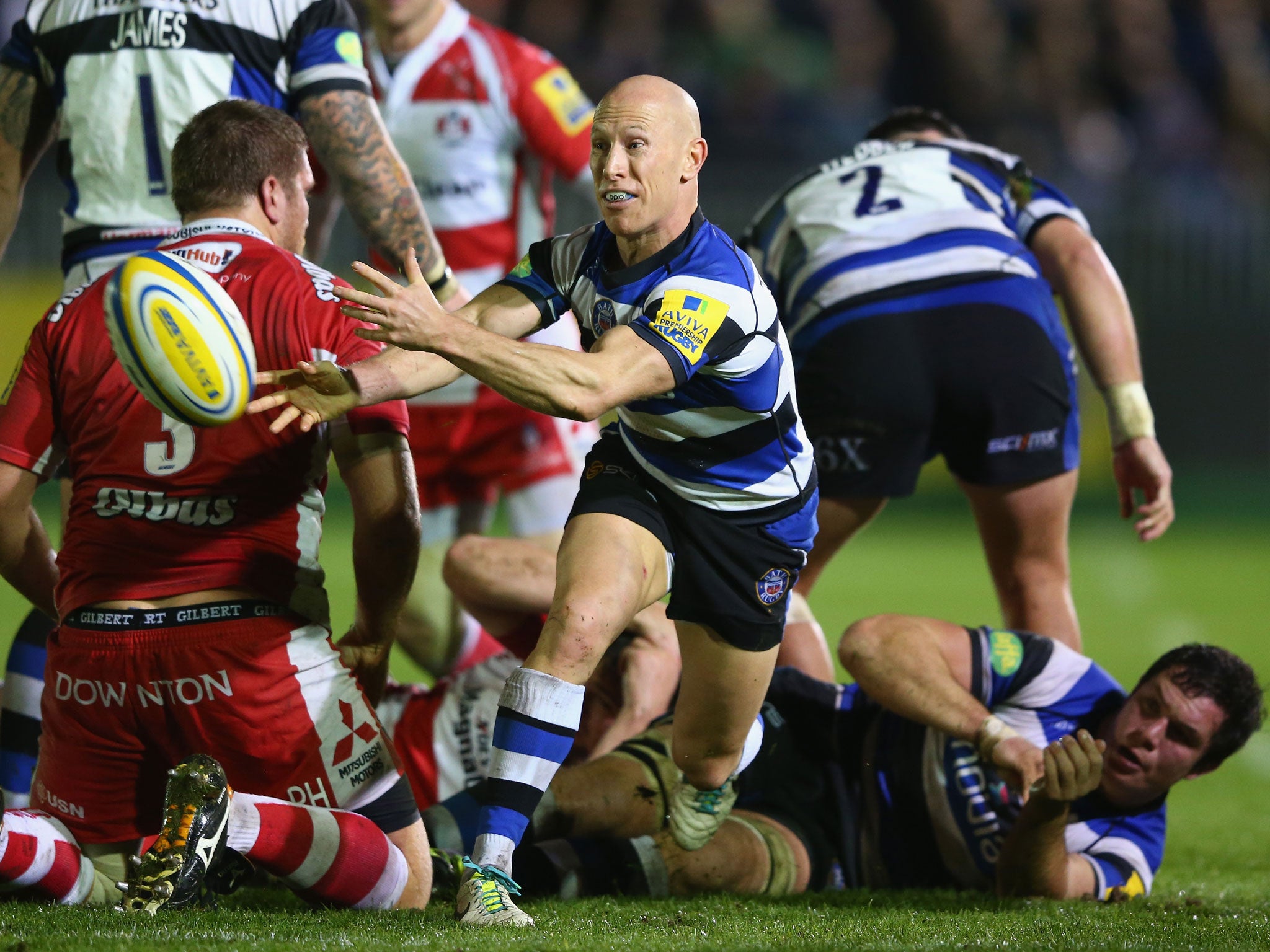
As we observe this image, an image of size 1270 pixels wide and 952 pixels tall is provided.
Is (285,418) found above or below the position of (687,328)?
below

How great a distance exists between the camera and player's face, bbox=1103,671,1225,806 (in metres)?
3.74

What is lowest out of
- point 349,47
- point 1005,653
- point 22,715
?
point 22,715

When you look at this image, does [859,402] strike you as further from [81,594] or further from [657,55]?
[657,55]

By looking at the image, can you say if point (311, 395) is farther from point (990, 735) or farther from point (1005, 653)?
point (1005, 653)

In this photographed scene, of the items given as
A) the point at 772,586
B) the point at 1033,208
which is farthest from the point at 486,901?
the point at 1033,208

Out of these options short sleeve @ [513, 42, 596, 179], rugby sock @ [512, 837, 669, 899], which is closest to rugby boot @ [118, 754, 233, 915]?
rugby sock @ [512, 837, 669, 899]

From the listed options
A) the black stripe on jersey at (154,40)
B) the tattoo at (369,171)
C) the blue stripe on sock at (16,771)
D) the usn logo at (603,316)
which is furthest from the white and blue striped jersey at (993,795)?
the black stripe on jersey at (154,40)

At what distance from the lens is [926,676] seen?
3.79 m

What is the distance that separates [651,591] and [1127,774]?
146 centimetres

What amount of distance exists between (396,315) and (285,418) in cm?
35

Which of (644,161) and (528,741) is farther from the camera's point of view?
(644,161)

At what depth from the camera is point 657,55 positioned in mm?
15680

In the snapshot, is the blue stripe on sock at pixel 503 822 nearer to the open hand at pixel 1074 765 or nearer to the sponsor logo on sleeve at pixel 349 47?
the open hand at pixel 1074 765

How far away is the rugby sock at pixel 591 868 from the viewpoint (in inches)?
143
